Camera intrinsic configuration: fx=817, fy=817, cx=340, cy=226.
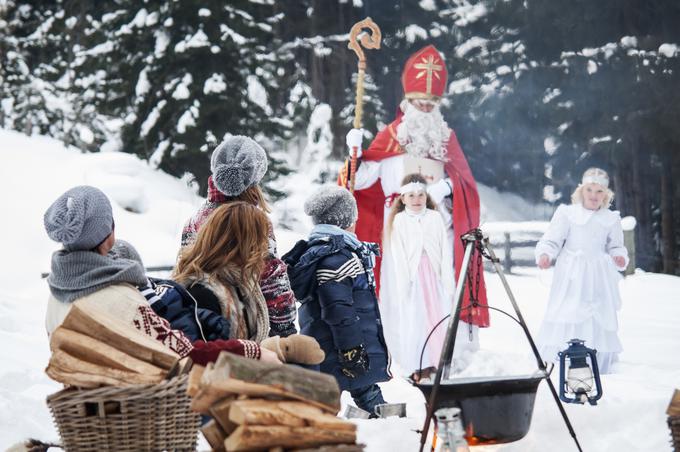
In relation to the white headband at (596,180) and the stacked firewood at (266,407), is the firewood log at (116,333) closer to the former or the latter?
the stacked firewood at (266,407)

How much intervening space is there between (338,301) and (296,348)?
1.45 metres

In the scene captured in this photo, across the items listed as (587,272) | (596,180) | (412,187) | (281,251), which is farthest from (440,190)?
(281,251)

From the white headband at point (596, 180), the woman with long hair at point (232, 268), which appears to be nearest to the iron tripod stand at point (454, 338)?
the woman with long hair at point (232, 268)

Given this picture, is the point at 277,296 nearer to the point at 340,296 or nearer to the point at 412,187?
the point at 340,296

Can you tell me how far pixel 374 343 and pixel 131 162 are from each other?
33.6ft

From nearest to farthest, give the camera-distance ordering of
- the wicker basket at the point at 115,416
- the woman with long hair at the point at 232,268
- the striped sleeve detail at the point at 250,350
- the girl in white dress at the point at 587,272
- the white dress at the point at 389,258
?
the wicker basket at the point at 115,416, the striped sleeve detail at the point at 250,350, the woman with long hair at the point at 232,268, the girl in white dress at the point at 587,272, the white dress at the point at 389,258

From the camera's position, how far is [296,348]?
10.3 ft

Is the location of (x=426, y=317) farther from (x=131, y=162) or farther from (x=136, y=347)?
(x=131, y=162)

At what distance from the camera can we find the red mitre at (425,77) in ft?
27.6

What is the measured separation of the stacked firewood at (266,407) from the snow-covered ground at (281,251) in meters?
1.92

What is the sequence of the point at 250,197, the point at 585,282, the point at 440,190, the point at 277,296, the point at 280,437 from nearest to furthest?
the point at 280,437 < the point at 277,296 < the point at 250,197 < the point at 585,282 < the point at 440,190

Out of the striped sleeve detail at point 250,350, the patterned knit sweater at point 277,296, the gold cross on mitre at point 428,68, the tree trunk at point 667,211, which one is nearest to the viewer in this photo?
Answer: the striped sleeve detail at point 250,350

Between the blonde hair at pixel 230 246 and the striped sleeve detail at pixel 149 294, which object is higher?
the blonde hair at pixel 230 246

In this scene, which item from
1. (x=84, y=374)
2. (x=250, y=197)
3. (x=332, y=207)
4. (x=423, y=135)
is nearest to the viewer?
(x=84, y=374)
